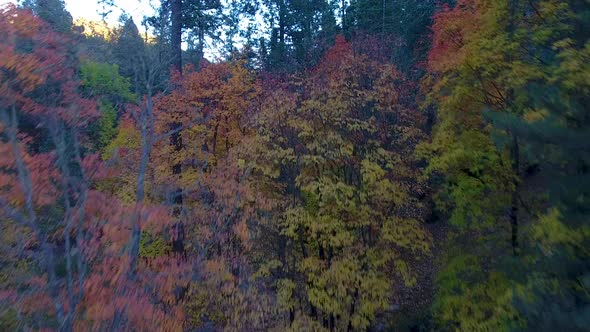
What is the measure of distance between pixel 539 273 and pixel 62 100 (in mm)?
7579

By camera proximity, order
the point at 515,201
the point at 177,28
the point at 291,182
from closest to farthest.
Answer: the point at 515,201 → the point at 291,182 → the point at 177,28

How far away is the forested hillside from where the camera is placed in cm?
617

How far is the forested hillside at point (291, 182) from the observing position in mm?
6172

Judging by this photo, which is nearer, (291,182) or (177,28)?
(291,182)

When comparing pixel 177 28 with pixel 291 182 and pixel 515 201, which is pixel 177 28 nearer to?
pixel 291 182

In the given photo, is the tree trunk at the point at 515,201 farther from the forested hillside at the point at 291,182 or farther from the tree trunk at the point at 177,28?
the tree trunk at the point at 177,28

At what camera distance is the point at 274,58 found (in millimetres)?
28266

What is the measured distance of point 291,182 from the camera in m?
13.3

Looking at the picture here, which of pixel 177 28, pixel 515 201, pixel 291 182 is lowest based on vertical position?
pixel 515 201

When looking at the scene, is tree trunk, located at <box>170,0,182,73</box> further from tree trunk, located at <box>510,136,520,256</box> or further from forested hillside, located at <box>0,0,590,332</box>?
tree trunk, located at <box>510,136,520,256</box>

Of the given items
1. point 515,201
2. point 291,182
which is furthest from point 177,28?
point 515,201

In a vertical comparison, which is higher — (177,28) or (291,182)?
(177,28)

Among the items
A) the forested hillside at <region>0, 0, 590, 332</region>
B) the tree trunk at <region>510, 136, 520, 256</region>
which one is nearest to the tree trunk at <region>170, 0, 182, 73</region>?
the forested hillside at <region>0, 0, 590, 332</region>

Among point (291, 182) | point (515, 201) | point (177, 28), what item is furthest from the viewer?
point (177, 28)
